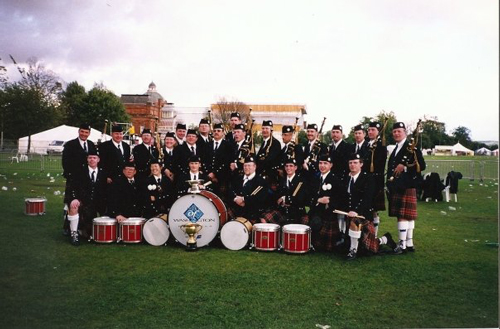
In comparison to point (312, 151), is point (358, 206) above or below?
below

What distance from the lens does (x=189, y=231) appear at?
16.6 feet

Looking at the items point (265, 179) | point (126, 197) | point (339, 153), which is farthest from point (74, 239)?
point (339, 153)

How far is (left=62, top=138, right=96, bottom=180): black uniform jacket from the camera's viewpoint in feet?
18.5

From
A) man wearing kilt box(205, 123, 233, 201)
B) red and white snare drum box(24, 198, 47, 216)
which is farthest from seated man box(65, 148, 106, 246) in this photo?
red and white snare drum box(24, 198, 47, 216)

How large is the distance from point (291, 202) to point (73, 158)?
3043 mm

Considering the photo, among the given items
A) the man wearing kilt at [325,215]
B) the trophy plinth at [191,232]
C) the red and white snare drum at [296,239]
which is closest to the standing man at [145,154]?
the trophy plinth at [191,232]

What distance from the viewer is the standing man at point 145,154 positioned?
641 centimetres

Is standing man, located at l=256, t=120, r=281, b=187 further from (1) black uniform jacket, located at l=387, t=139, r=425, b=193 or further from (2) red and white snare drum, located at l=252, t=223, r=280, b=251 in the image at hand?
(1) black uniform jacket, located at l=387, t=139, r=425, b=193

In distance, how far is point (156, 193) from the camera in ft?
19.1

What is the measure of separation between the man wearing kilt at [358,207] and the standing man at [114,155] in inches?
127

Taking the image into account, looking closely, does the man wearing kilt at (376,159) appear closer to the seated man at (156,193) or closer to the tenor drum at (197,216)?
the tenor drum at (197,216)

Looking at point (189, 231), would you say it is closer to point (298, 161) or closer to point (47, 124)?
point (298, 161)

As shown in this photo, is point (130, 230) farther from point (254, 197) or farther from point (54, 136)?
point (54, 136)

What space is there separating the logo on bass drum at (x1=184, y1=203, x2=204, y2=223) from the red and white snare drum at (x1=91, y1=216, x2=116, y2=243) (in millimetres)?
1038
